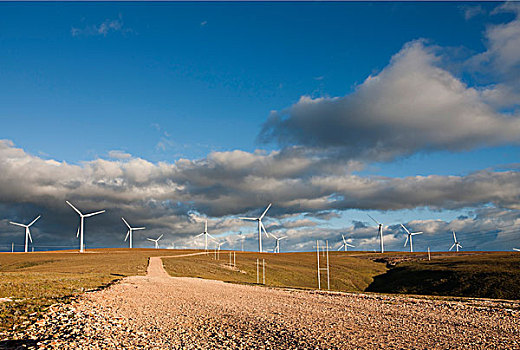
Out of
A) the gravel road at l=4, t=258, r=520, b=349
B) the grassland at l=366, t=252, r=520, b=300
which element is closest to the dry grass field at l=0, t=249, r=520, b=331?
the grassland at l=366, t=252, r=520, b=300

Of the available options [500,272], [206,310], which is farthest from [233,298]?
[500,272]

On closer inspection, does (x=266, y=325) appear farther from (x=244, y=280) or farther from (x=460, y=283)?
(x=460, y=283)

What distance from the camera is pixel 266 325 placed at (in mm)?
29734

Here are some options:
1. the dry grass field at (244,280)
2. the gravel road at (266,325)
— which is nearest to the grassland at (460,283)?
the dry grass field at (244,280)

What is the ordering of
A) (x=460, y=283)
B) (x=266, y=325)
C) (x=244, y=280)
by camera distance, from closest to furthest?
(x=266, y=325)
(x=460, y=283)
(x=244, y=280)

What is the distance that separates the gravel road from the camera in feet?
80.2

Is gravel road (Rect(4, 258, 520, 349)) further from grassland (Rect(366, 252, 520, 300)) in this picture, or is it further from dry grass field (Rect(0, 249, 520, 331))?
grassland (Rect(366, 252, 520, 300))

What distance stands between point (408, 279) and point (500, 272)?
22332mm

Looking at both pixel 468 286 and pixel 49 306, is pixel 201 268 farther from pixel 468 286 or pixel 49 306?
pixel 49 306

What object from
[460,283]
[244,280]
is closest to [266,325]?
[244,280]

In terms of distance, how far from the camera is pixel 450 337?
2652cm

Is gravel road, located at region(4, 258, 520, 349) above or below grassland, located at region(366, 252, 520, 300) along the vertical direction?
above

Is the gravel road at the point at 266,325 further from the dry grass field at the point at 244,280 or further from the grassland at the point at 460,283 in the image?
the grassland at the point at 460,283

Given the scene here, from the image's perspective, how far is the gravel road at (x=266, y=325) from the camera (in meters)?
24.5
